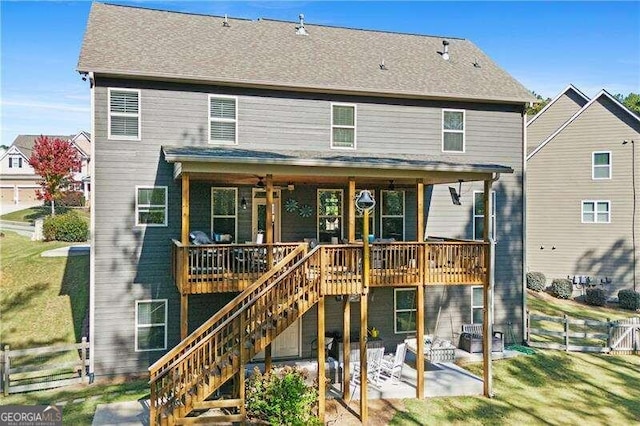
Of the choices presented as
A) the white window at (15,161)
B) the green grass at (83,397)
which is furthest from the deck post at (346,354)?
the white window at (15,161)

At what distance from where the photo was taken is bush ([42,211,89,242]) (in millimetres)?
25141

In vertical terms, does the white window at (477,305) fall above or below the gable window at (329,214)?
below

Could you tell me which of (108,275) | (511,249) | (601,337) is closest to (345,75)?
(511,249)

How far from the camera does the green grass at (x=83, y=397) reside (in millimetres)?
10062

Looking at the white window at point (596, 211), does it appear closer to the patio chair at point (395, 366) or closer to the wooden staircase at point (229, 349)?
the patio chair at point (395, 366)

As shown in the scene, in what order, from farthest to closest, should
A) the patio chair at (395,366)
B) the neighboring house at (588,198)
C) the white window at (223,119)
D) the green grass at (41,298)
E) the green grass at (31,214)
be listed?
the green grass at (31,214), the neighboring house at (588,198), the green grass at (41,298), the white window at (223,119), the patio chair at (395,366)

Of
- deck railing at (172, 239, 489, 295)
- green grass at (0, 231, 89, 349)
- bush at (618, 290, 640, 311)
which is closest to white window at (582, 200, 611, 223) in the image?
bush at (618, 290, 640, 311)

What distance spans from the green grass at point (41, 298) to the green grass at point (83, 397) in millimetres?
3052

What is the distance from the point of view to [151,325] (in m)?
12.7

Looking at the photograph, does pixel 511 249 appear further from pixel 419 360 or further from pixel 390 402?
pixel 390 402

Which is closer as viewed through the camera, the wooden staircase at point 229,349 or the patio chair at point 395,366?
the wooden staircase at point 229,349

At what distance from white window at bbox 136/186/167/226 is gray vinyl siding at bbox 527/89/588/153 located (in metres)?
22.1

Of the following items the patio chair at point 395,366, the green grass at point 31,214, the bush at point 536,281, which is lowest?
the patio chair at point 395,366

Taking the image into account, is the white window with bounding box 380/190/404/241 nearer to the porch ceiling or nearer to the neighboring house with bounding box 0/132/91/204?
the porch ceiling
